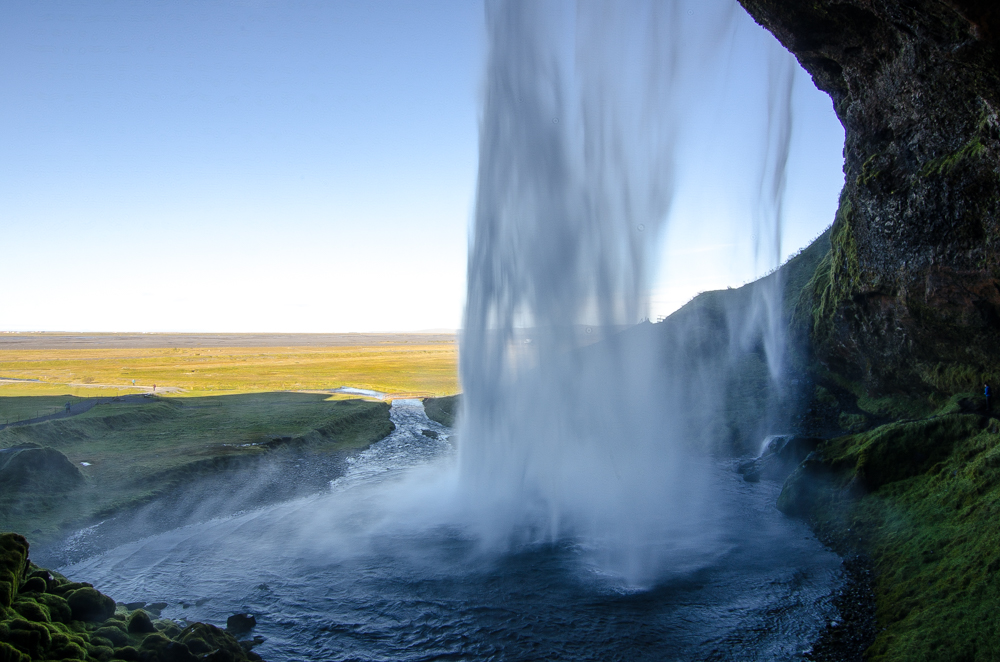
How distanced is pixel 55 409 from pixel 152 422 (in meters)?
9.33

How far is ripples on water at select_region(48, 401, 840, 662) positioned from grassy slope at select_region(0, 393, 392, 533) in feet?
14.1

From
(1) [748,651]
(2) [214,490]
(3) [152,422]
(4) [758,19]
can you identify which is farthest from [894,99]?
(3) [152,422]

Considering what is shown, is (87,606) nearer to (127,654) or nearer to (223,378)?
(127,654)

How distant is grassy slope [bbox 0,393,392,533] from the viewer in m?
23.7

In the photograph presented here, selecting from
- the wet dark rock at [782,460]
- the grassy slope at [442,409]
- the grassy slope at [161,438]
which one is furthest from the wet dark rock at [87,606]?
the grassy slope at [442,409]

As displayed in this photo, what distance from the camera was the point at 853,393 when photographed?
99.7 ft

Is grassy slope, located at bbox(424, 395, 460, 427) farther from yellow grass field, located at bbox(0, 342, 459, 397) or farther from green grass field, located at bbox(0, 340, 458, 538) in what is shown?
yellow grass field, located at bbox(0, 342, 459, 397)

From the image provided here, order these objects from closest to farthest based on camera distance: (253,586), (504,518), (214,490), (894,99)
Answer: (253,586) → (894,99) → (504,518) → (214,490)

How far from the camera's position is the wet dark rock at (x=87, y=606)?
12250mm

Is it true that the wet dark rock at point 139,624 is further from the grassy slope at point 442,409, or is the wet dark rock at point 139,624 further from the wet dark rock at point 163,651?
the grassy slope at point 442,409

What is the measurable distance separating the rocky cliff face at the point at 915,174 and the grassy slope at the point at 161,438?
32.9 metres

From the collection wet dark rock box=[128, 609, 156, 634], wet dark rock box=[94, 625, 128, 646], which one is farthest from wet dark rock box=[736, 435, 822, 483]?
wet dark rock box=[94, 625, 128, 646]

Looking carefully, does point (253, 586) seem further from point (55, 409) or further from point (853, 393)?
point (55, 409)

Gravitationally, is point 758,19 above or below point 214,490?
above
